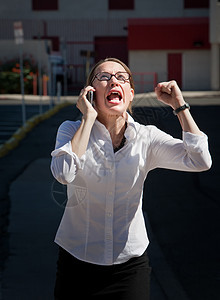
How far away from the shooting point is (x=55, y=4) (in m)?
46.3

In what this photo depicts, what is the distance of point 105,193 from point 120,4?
146 ft

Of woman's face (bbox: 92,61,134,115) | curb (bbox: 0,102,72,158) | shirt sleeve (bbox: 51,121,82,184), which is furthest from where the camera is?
curb (bbox: 0,102,72,158)

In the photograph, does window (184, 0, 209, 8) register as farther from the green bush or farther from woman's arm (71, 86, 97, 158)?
woman's arm (71, 86, 97, 158)

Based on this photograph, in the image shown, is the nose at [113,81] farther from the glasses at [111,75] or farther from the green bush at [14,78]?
the green bush at [14,78]

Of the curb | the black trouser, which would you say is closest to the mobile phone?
the black trouser

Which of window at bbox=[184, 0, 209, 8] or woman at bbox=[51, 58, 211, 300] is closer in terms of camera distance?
woman at bbox=[51, 58, 211, 300]

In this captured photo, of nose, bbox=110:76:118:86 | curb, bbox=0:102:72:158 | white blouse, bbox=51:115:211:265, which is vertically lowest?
curb, bbox=0:102:72:158

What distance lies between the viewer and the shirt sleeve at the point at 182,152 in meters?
2.93

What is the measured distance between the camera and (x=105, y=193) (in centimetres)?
288

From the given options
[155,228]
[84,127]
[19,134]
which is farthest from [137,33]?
[84,127]

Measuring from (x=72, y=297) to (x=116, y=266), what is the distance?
0.81 feet

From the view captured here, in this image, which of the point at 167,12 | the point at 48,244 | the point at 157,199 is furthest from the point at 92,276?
the point at 167,12

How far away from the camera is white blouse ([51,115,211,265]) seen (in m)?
2.87

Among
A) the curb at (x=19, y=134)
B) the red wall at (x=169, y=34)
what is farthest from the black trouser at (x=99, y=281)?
the red wall at (x=169, y=34)
